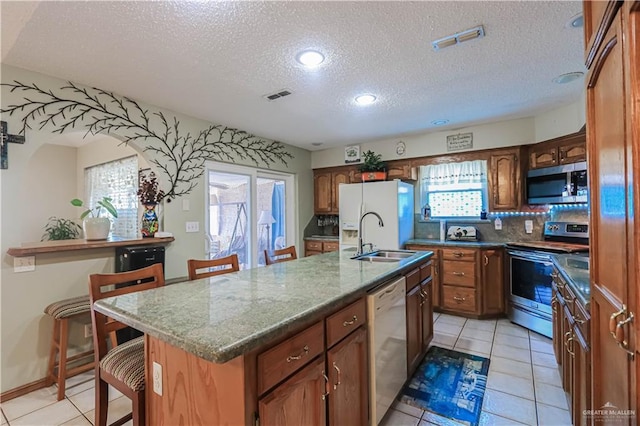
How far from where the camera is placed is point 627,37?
2.25 ft

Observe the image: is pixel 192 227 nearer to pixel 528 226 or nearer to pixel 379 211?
pixel 379 211

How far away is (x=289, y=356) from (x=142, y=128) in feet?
9.28

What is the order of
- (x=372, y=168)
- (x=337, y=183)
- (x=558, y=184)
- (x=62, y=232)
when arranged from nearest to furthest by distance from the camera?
(x=558, y=184) < (x=62, y=232) < (x=372, y=168) < (x=337, y=183)

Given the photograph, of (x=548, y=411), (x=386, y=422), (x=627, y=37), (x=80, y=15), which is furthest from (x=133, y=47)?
(x=548, y=411)

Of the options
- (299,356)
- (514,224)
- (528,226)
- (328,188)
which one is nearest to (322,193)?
(328,188)

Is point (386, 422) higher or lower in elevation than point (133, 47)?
lower

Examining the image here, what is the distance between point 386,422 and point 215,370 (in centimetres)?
138

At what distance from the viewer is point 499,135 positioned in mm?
3777

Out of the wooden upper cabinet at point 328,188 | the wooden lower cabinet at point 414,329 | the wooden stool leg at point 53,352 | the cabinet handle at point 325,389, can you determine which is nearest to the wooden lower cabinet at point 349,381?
the cabinet handle at point 325,389

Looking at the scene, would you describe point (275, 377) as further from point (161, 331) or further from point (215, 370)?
point (161, 331)

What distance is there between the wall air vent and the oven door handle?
2.33 metres

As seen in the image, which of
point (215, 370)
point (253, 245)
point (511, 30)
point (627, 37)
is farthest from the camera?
point (253, 245)

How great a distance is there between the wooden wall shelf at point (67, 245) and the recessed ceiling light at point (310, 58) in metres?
2.12

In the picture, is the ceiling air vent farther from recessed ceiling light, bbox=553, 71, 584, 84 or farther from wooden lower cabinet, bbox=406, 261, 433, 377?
recessed ceiling light, bbox=553, 71, 584, 84
